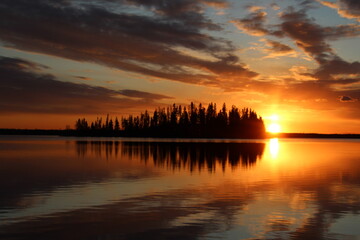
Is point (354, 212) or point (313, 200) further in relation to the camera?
point (313, 200)

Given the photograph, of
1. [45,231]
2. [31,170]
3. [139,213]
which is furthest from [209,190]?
[31,170]

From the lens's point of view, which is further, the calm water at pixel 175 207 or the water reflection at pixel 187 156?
the water reflection at pixel 187 156

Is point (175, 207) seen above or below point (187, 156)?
below

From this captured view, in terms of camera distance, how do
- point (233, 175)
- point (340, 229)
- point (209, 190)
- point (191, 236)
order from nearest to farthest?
point (191, 236) → point (340, 229) → point (209, 190) → point (233, 175)

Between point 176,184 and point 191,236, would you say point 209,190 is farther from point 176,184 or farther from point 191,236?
point 191,236

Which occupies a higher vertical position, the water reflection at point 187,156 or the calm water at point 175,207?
the water reflection at point 187,156

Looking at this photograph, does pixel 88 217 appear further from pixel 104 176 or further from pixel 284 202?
pixel 104 176

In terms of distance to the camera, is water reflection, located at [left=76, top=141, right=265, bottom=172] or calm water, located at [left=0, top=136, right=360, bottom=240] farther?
water reflection, located at [left=76, top=141, right=265, bottom=172]

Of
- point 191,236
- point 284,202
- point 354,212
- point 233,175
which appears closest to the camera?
point 191,236

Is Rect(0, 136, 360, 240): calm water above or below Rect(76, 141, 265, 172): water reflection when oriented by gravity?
below

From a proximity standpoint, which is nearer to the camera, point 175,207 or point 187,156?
point 175,207

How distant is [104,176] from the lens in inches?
1318

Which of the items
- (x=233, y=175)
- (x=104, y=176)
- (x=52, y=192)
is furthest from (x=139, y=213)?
(x=233, y=175)

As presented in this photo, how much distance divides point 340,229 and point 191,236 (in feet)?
21.0
